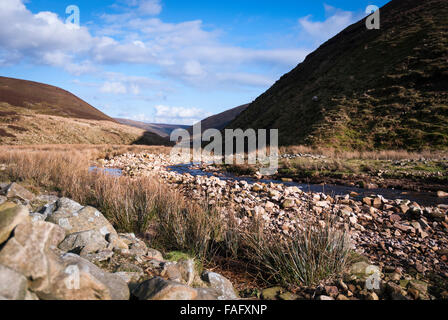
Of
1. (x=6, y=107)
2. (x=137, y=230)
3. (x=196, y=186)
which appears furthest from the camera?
(x=6, y=107)

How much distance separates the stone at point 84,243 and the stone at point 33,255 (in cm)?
165

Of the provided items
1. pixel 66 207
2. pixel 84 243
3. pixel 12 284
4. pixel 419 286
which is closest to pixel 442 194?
pixel 419 286

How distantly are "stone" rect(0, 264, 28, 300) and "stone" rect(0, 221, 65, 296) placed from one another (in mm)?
126

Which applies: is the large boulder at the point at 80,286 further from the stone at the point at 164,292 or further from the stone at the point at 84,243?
the stone at the point at 84,243

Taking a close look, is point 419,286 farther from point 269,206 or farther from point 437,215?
point 269,206

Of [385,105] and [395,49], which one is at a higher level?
[395,49]

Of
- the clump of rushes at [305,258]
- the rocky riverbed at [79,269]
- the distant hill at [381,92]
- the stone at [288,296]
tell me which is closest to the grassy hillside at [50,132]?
the distant hill at [381,92]

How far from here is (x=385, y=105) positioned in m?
30.2

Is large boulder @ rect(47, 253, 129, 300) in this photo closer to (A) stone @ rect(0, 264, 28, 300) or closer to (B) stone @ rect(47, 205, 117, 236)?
(A) stone @ rect(0, 264, 28, 300)

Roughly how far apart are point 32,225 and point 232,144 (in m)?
41.5

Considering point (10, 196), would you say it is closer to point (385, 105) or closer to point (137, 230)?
point (137, 230)

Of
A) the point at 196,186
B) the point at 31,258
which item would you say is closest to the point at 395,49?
the point at 196,186

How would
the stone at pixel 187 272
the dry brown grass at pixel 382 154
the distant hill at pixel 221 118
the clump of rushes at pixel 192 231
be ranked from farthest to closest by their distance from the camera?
1. the distant hill at pixel 221 118
2. the dry brown grass at pixel 382 154
3. the clump of rushes at pixel 192 231
4. the stone at pixel 187 272

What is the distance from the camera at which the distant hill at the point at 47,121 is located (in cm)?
4475
